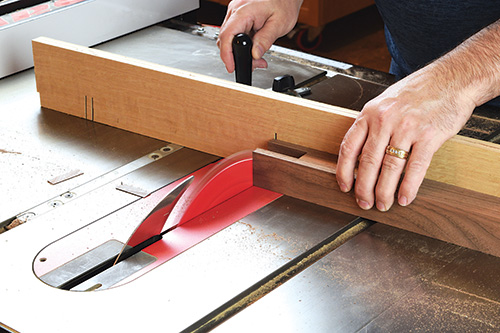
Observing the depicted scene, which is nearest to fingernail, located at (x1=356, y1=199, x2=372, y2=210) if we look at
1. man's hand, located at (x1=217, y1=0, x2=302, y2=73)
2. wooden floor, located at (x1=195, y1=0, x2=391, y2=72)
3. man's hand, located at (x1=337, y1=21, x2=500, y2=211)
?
man's hand, located at (x1=337, y1=21, x2=500, y2=211)

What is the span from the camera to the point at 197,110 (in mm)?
1354

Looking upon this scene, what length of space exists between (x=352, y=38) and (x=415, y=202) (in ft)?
12.3

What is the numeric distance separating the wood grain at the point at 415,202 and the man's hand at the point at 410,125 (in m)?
0.02

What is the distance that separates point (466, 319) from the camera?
0.88 metres

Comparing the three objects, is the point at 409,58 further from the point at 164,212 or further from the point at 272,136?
the point at 164,212

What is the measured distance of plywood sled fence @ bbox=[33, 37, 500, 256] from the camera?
1.12 meters

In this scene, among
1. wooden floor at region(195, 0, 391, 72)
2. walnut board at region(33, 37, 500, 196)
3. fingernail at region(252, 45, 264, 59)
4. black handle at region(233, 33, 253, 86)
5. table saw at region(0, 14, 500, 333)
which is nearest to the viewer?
table saw at region(0, 14, 500, 333)

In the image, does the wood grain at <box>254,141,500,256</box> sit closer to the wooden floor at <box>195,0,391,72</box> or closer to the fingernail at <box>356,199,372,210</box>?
the fingernail at <box>356,199,372,210</box>

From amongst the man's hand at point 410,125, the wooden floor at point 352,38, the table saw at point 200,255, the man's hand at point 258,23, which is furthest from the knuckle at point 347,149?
the wooden floor at point 352,38

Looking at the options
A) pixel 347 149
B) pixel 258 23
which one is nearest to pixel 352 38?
pixel 258 23

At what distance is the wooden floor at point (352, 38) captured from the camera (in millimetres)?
4289

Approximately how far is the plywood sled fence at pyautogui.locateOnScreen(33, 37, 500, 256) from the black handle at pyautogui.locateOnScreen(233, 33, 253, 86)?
15cm

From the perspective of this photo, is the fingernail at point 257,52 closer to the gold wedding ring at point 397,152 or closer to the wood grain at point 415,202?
the wood grain at point 415,202

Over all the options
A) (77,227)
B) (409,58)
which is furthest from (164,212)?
(409,58)
